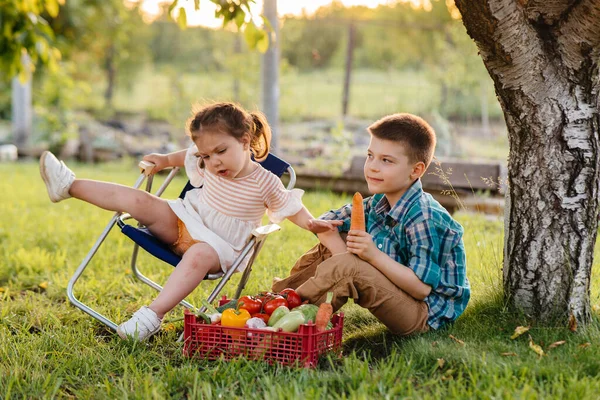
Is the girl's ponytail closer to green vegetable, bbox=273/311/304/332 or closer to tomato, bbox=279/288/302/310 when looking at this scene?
tomato, bbox=279/288/302/310

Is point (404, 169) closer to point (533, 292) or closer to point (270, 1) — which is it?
point (533, 292)

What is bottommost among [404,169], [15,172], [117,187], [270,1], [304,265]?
[15,172]

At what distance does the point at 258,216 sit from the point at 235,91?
1012cm

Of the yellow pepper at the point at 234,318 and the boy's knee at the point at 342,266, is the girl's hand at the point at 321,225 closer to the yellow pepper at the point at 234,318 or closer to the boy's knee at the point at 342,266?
the boy's knee at the point at 342,266

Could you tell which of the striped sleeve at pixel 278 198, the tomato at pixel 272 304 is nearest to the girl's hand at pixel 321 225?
the striped sleeve at pixel 278 198

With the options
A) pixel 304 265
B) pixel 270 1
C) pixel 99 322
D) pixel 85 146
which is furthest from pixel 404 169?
pixel 85 146

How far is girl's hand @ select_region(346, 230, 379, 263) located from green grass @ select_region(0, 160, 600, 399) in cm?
39

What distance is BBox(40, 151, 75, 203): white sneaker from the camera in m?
3.33

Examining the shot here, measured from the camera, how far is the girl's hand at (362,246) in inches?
113

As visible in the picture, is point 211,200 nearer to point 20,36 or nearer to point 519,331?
point 519,331

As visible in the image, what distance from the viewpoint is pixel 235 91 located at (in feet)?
43.9

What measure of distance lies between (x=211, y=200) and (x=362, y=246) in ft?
3.19

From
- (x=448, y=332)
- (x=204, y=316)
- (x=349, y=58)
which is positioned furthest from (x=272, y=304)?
(x=349, y=58)

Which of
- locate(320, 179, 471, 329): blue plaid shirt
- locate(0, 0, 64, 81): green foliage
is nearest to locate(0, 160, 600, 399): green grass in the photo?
locate(320, 179, 471, 329): blue plaid shirt
